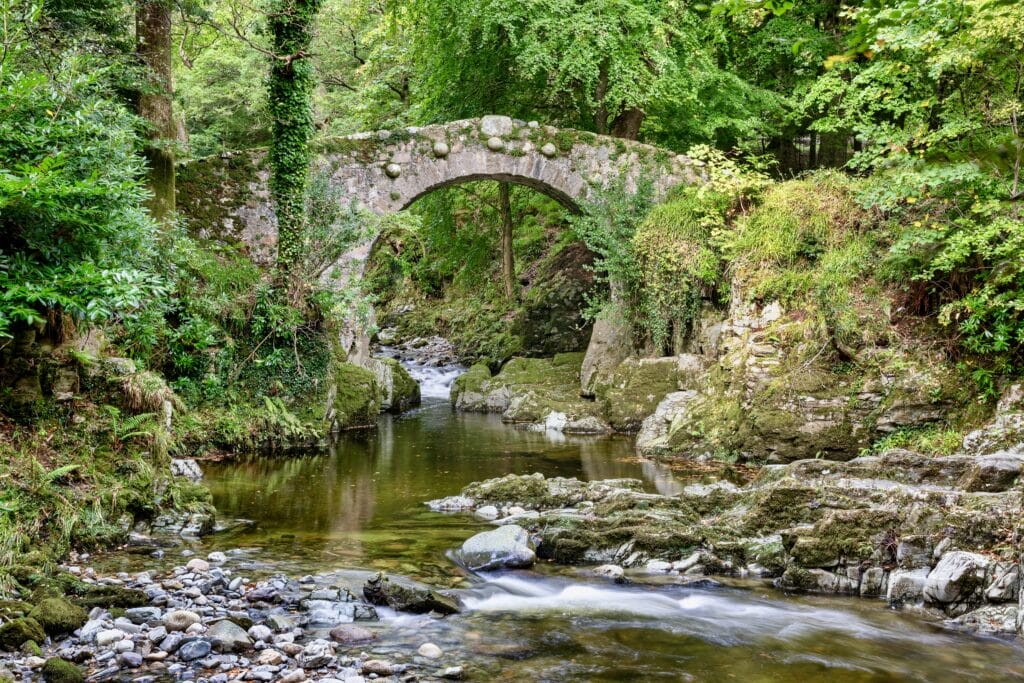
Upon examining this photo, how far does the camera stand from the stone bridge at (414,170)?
1403 cm

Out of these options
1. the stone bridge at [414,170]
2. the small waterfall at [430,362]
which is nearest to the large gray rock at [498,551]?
the stone bridge at [414,170]

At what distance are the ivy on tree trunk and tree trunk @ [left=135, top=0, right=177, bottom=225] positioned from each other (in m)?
1.59

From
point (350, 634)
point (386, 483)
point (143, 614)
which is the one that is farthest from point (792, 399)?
point (143, 614)

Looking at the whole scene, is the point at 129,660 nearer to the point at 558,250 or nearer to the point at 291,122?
the point at 291,122

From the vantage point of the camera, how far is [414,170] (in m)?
15.2

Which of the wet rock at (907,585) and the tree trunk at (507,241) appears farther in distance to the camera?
the tree trunk at (507,241)

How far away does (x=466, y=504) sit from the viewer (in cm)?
810

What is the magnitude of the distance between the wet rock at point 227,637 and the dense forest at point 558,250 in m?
0.80

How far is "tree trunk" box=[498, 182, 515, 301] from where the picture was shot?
64.6ft

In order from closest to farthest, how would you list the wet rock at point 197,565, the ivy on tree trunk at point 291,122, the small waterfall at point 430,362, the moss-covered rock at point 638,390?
the wet rock at point 197,565 < the ivy on tree trunk at point 291,122 < the moss-covered rock at point 638,390 < the small waterfall at point 430,362

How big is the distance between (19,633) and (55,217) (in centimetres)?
295

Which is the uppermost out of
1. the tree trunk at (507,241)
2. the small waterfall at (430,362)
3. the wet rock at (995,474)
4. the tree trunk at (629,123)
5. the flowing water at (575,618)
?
the tree trunk at (629,123)

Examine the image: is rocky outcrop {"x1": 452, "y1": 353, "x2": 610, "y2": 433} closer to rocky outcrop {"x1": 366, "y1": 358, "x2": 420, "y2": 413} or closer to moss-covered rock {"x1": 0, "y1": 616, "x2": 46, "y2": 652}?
rocky outcrop {"x1": 366, "y1": 358, "x2": 420, "y2": 413}

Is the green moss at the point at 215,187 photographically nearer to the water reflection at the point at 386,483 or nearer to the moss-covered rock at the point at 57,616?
the water reflection at the point at 386,483
